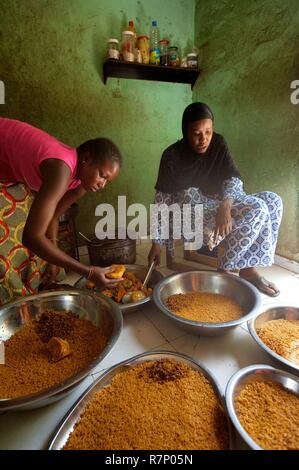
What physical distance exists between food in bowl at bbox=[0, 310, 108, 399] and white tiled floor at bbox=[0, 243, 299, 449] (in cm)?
9

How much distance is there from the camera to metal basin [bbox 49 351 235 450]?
70cm

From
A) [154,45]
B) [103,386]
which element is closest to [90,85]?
[154,45]

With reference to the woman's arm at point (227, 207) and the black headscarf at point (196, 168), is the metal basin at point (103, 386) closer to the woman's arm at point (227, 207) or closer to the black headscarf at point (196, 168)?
the woman's arm at point (227, 207)

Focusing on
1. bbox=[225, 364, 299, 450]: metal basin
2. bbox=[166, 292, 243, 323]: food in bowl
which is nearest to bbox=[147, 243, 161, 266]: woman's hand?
bbox=[166, 292, 243, 323]: food in bowl

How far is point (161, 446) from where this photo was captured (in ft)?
2.23

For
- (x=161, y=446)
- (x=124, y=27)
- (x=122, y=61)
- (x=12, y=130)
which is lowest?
(x=161, y=446)

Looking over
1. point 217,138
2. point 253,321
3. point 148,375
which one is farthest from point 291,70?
point 148,375

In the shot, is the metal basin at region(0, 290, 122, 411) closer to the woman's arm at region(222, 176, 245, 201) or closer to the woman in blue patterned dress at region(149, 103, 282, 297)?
the woman in blue patterned dress at region(149, 103, 282, 297)

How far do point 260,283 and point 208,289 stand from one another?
0.35m

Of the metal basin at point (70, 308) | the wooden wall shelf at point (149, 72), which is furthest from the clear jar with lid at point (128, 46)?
the metal basin at point (70, 308)

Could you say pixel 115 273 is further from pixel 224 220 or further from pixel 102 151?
pixel 224 220

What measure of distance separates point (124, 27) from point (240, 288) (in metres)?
2.31

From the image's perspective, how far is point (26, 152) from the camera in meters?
1.17

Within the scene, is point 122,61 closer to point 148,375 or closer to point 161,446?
point 148,375
